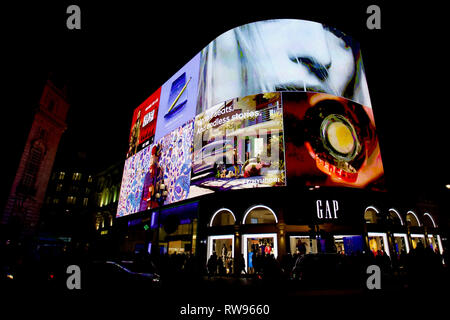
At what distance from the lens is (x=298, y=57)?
68.6 ft

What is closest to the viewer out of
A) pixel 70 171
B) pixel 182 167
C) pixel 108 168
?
pixel 182 167

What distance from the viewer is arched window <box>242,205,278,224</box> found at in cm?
2048

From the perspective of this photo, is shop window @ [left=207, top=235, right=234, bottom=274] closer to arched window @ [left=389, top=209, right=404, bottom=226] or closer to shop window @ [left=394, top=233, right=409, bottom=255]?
shop window @ [left=394, top=233, right=409, bottom=255]

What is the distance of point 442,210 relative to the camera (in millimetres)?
28781

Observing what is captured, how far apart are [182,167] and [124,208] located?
11529 mm

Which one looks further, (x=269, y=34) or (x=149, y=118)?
(x=149, y=118)

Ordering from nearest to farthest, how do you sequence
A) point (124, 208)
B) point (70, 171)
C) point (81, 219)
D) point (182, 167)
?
point (182, 167), point (124, 208), point (81, 219), point (70, 171)

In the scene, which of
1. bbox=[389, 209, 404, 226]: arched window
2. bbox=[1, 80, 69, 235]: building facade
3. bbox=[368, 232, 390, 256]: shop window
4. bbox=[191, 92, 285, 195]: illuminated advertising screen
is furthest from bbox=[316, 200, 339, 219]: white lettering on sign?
bbox=[1, 80, 69, 235]: building facade

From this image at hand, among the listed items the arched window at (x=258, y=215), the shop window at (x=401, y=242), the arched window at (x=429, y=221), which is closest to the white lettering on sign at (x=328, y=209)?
the arched window at (x=258, y=215)

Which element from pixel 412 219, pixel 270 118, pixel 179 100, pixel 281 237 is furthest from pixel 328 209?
pixel 179 100
